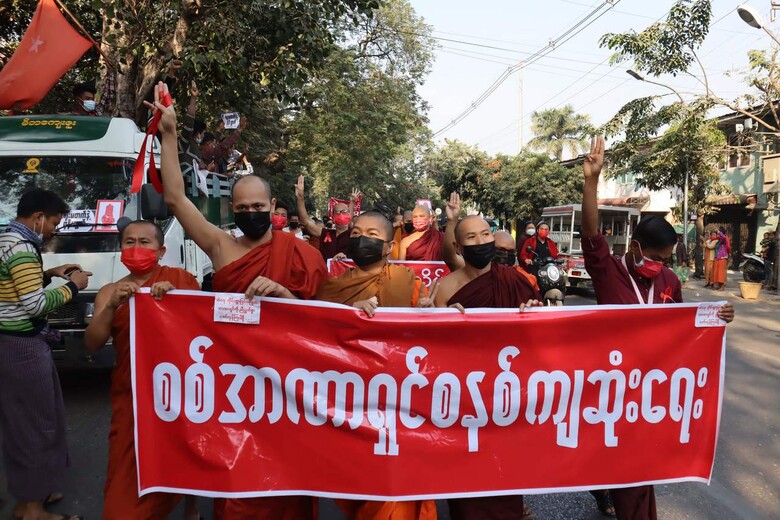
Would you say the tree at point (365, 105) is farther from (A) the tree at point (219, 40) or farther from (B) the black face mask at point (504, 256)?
(B) the black face mask at point (504, 256)

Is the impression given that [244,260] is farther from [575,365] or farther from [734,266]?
[734,266]

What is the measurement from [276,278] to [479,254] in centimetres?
101

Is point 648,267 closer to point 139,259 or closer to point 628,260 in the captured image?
point 628,260

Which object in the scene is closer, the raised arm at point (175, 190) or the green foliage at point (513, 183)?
the raised arm at point (175, 190)

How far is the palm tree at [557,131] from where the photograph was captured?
39188mm

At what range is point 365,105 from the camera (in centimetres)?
1956

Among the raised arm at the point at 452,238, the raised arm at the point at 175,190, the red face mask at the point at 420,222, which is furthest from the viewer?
the red face mask at the point at 420,222

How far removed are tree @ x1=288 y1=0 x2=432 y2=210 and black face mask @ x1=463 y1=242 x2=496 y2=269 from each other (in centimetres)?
1303

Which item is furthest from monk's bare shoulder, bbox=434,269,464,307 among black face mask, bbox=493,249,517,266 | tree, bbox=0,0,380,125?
tree, bbox=0,0,380,125

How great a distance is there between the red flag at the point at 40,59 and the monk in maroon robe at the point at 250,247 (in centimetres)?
379

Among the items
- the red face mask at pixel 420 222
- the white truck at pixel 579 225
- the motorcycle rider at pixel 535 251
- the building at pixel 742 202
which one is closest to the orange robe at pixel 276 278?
the red face mask at pixel 420 222

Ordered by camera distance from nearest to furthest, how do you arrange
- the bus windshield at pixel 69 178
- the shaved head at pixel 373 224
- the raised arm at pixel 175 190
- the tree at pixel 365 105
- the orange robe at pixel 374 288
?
the raised arm at pixel 175 190 → the orange robe at pixel 374 288 → the shaved head at pixel 373 224 → the bus windshield at pixel 69 178 → the tree at pixel 365 105

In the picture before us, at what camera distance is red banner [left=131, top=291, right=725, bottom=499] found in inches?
97.0

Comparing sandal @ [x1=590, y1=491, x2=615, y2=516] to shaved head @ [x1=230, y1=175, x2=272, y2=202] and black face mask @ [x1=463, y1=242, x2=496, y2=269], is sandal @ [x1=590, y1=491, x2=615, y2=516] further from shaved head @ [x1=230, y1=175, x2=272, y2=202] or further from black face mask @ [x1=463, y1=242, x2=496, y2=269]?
shaved head @ [x1=230, y1=175, x2=272, y2=202]
